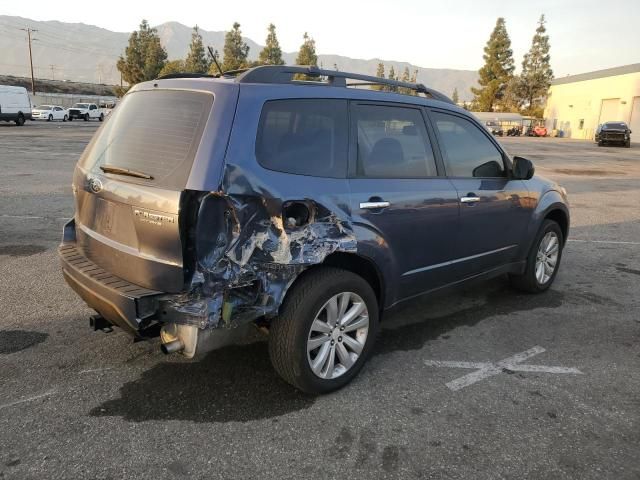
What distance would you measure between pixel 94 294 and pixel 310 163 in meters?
1.45

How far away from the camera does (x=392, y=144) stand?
3.54m

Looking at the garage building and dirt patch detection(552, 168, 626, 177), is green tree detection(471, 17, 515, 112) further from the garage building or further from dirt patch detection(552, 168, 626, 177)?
dirt patch detection(552, 168, 626, 177)

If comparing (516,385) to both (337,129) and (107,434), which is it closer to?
(337,129)

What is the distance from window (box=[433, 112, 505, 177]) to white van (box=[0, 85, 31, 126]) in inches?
1414

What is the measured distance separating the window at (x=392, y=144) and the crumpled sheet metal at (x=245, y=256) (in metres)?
0.60

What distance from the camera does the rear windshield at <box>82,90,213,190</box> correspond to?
2.75m

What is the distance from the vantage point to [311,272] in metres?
3.04

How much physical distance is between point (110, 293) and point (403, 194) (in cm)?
190

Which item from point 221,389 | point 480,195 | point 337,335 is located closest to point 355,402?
point 337,335

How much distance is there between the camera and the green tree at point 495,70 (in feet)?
225

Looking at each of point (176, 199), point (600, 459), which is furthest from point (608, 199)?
point (176, 199)

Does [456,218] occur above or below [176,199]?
below

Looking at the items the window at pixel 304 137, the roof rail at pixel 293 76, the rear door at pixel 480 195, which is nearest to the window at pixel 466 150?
the rear door at pixel 480 195

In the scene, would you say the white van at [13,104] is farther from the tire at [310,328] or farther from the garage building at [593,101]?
the garage building at [593,101]
